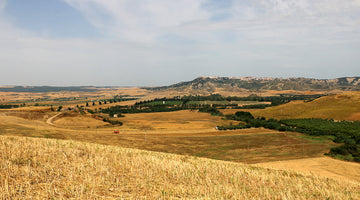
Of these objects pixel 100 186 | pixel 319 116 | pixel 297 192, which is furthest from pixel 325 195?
pixel 319 116

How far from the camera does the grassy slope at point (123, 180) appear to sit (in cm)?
930

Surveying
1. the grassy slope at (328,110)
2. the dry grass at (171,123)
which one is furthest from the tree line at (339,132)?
the grassy slope at (328,110)

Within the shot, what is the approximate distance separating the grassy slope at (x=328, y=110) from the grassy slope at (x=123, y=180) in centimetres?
13284

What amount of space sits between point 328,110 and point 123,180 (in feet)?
505

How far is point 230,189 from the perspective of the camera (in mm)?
10711

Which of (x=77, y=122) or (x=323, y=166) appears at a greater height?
(x=77, y=122)

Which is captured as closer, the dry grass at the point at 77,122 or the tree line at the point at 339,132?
the tree line at the point at 339,132

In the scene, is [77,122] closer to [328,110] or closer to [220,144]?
[220,144]

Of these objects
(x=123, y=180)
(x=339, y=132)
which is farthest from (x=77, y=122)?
(x=339, y=132)

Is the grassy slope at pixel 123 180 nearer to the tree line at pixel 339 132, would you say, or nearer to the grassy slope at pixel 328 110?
the tree line at pixel 339 132

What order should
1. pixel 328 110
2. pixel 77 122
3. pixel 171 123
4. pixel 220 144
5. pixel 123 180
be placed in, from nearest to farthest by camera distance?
pixel 123 180, pixel 220 144, pixel 77 122, pixel 171 123, pixel 328 110

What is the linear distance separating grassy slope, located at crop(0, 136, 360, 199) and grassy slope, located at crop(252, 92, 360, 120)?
133 m

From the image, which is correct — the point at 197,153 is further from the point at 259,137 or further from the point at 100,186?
the point at 100,186

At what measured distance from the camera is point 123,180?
1121cm
